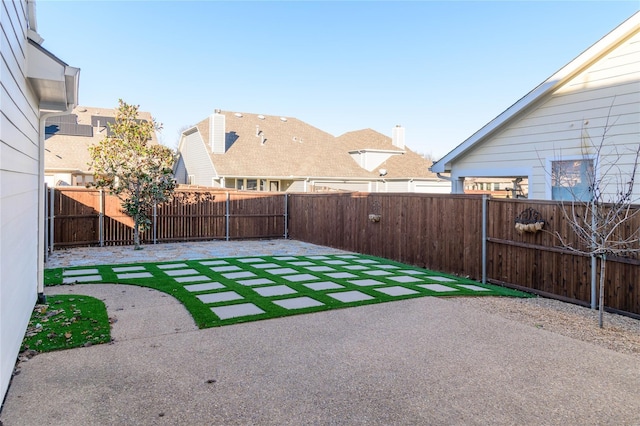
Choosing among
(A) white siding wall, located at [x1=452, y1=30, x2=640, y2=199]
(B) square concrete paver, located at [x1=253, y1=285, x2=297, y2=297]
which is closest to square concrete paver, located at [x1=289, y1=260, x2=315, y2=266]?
(B) square concrete paver, located at [x1=253, y1=285, x2=297, y2=297]

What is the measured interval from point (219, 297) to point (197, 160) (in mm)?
20502

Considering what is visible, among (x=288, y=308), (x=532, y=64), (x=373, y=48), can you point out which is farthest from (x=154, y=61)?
(x=288, y=308)

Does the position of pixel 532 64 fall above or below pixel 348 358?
above

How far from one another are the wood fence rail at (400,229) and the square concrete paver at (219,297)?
16.0 ft

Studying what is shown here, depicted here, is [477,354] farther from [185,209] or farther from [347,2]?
[347,2]

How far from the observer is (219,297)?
6590 mm

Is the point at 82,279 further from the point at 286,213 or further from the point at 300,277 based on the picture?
the point at 286,213

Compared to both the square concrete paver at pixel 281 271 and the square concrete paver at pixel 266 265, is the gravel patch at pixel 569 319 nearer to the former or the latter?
the square concrete paver at pixel 281 271

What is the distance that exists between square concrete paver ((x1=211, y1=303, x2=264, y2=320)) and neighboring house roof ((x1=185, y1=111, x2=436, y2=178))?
57.6 feet

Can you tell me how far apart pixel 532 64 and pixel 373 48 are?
6.97 metres

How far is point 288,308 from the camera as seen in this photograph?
595cm

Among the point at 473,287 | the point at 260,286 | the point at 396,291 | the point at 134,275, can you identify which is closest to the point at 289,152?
the point at 134,275

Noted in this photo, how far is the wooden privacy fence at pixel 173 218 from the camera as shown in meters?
12.9

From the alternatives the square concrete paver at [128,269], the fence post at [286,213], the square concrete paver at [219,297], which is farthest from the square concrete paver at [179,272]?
the fence post at [286,213]
